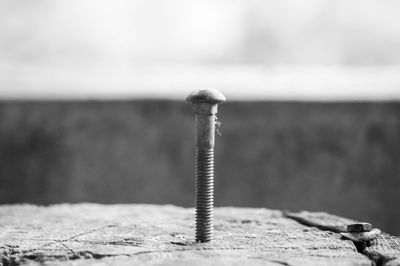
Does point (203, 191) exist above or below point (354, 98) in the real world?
below

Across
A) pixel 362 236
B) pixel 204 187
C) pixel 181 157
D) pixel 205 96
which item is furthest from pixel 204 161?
pixel 181 157

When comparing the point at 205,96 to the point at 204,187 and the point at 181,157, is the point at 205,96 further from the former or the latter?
the point at 181,157

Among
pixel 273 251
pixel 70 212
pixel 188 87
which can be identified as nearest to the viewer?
pixel 273 251

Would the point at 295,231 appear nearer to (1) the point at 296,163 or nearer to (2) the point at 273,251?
(2) the point at 273,251

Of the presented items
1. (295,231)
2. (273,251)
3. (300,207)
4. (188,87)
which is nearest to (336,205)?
A: (300,207)

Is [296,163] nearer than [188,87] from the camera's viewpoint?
Yes

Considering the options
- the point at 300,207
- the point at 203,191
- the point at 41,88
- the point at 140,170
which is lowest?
the point at 300,207

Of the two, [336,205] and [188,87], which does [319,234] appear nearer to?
[336,205]

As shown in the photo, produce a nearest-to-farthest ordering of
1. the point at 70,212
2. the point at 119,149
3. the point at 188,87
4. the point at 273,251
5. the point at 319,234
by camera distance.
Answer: the point at 273,251
the point at 319,234
the point at 70,212
the point at 119,149
the point at 188,87
